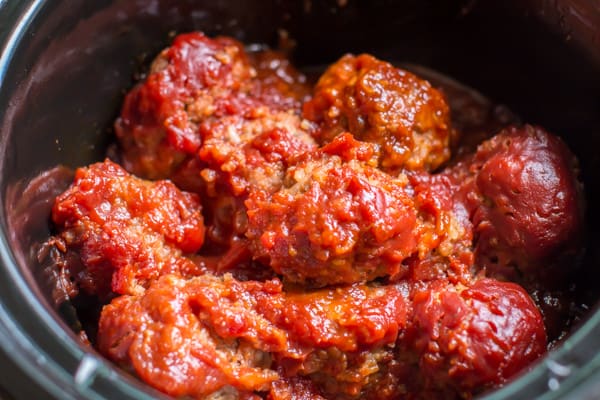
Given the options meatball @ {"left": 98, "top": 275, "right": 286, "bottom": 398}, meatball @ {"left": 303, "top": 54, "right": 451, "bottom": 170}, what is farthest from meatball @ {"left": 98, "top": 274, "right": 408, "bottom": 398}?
meatball @ {"left": 303, "top": 54, "right": 451, "bottom": 170}

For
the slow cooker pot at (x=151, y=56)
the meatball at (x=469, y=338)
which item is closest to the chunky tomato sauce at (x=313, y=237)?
the meatball at (x=469, y=338)

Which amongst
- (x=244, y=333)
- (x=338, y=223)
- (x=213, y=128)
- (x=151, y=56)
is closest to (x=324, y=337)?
(x=244, y=333)

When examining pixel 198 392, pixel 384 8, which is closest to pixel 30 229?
pixel 198 392

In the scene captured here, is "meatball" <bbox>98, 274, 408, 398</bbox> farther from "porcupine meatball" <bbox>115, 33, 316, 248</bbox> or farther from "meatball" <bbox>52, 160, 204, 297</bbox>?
"porcupine meatball" <bbox>115, 33, 316, 248</bbox>

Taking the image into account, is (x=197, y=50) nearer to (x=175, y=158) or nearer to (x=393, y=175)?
(x=175, y=158)

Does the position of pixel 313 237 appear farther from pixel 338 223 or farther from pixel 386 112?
pixel 386 112

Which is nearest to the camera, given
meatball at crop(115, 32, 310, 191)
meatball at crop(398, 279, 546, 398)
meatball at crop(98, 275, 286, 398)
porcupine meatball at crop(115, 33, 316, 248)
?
meatball at crop(98, 275, 286, 398)
